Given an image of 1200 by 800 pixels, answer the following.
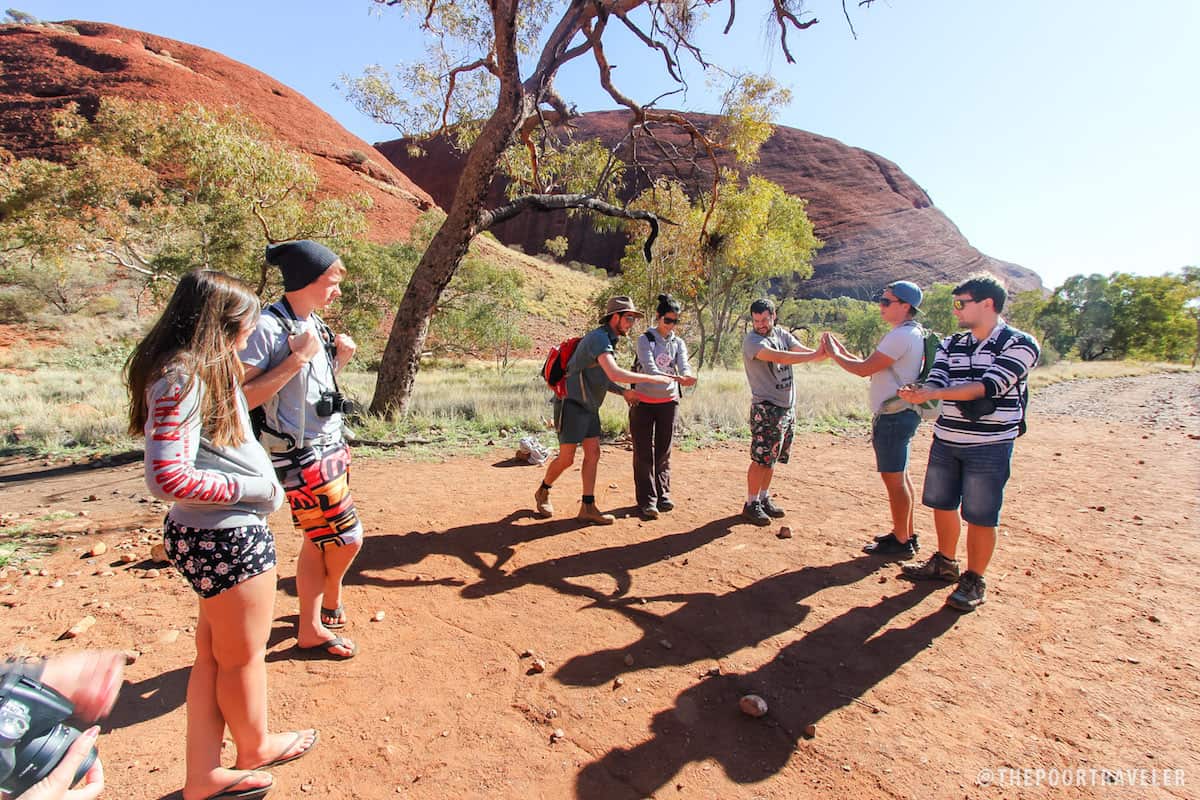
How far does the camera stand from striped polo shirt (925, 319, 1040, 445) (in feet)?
11.0

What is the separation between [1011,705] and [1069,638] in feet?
3.11

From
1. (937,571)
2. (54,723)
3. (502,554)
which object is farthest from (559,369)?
(54,723)

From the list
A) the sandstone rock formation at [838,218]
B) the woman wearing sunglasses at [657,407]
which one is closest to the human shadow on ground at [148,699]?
the woman wearing sunglasses at [657,407]

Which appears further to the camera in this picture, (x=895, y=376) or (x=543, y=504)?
(x=543, y=504)

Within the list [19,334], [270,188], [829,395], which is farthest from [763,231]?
[19,334]

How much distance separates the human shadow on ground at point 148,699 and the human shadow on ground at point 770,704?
1.93 metres

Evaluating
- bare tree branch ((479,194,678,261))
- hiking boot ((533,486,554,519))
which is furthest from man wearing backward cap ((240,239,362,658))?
bare tree branch ((479,194,678,261))

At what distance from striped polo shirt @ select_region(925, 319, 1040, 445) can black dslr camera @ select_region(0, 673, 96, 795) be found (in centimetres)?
406

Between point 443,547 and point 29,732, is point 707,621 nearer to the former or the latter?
point 443,547

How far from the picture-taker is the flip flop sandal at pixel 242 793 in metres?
2.06

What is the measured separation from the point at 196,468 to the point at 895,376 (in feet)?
13.5

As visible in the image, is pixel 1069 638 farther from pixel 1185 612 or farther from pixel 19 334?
pixel 19 334

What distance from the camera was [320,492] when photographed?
2648 millimetres

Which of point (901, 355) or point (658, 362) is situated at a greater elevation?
point (901, 355)
